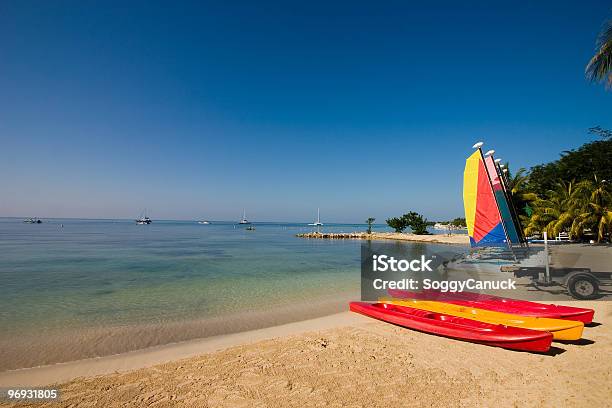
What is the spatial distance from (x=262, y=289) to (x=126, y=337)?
23.6 feet

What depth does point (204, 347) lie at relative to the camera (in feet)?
25.8

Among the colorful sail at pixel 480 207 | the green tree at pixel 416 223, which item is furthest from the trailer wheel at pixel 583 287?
the green tree at pixel 416 223

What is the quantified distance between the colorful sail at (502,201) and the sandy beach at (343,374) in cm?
426

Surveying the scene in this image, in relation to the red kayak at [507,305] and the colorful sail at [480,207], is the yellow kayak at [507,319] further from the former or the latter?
the colorful sail at [480,207]

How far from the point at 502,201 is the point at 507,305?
4.79m

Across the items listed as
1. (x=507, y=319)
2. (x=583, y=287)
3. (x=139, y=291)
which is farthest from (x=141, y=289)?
(x=583, y=287)

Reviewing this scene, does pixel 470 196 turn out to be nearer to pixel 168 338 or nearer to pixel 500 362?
pixel 500 362

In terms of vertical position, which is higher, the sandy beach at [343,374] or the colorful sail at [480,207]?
the colorful sail at [480,207]

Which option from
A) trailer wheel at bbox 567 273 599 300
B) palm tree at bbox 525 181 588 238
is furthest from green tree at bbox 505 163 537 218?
trailer wheel at bbox 567 273 599 300

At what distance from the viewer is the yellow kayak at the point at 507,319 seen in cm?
685

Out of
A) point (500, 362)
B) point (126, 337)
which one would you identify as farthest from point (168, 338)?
point (500, 362)

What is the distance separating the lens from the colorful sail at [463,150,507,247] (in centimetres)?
1159

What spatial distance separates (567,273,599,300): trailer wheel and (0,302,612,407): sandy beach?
2487 mm

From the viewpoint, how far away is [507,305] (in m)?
8.66
